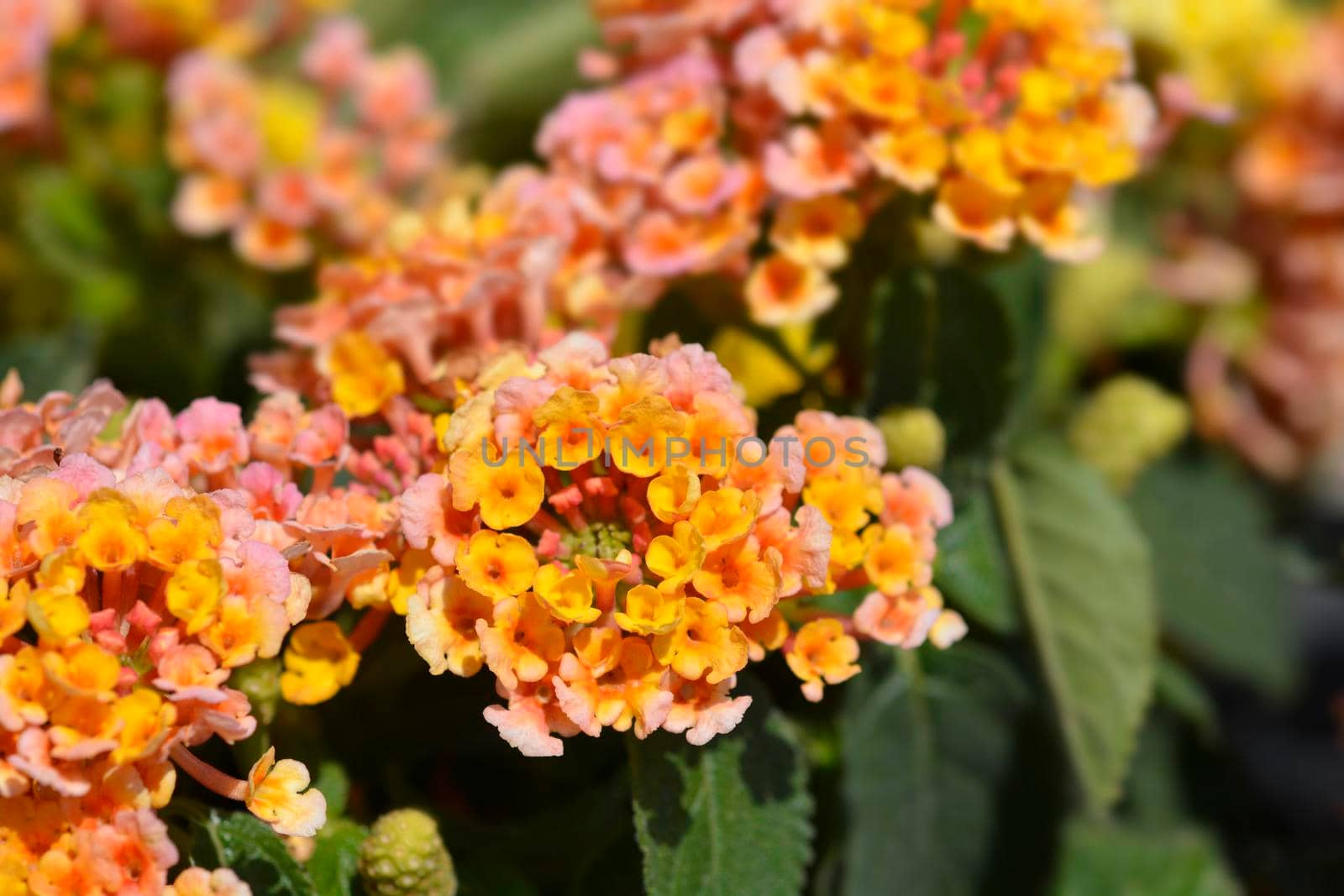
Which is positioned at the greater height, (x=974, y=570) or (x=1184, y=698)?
(x=974, y=570)

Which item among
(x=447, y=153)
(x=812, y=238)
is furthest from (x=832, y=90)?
(x=447, y=153)

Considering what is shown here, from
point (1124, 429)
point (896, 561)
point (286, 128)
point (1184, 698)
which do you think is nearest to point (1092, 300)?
point (1124, 429)

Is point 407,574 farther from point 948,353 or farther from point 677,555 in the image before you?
point 948,353

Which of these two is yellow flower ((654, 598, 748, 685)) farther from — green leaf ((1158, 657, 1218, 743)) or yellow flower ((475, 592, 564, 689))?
green leaf ((1158, 657, 1218, 743))

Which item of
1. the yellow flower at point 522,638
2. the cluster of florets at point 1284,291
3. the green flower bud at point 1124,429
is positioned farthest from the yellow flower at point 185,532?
the cluster of florets at point 1284,291

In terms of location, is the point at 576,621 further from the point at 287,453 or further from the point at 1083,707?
the point at 1083,707
